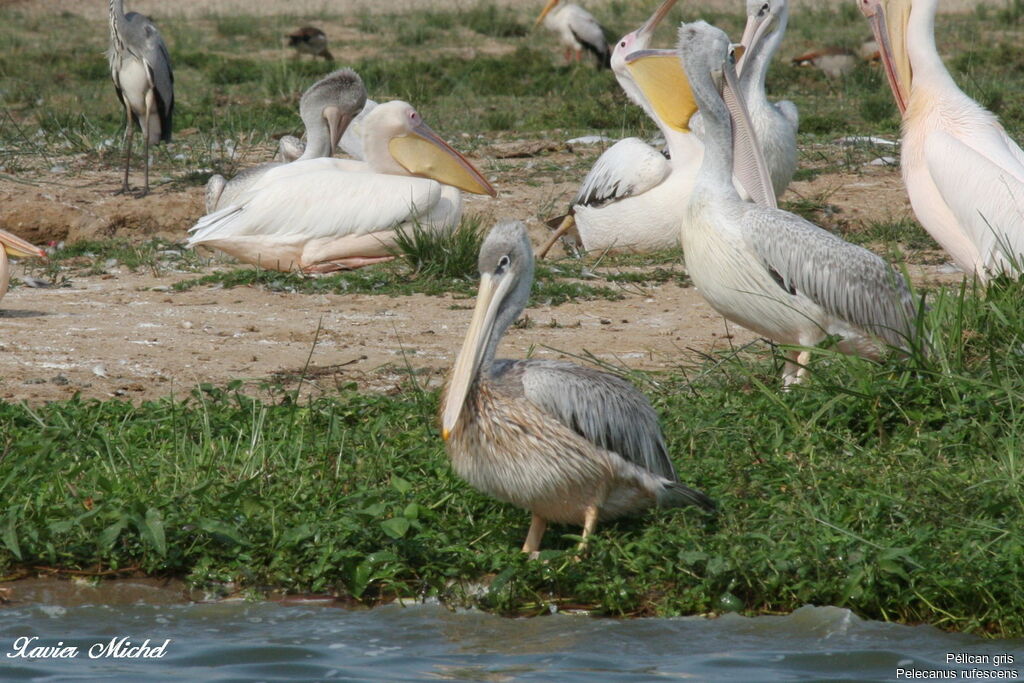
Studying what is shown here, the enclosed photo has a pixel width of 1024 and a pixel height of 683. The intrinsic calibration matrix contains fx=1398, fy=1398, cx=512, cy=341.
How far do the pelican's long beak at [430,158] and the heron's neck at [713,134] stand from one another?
9.52ft

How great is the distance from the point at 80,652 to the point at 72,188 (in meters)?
6.00

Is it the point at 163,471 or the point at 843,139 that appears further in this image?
the point at 843,139

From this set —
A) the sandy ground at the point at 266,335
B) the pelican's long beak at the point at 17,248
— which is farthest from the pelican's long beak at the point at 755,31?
the pelican's long beak at the point at 17,248

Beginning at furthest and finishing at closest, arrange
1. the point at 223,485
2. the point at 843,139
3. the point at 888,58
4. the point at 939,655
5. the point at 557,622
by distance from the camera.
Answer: the point at 843,139
the point at 888,58
the point at 223,485
the point at 557,622
the point at 939,655

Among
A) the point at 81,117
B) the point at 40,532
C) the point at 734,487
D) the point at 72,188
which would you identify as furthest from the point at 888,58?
the point at 81,117

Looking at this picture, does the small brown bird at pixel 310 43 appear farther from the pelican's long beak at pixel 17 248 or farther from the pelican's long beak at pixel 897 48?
the pelican's long beak at pixel 897 48

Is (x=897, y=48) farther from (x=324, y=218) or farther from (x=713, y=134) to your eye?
→ (x=324, y=218)

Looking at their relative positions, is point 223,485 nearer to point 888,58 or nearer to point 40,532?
point 40,532

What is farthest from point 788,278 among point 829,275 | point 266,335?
point 266,335

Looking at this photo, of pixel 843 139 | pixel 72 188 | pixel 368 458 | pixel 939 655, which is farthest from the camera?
pixel 843 139

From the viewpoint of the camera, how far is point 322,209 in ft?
24.0

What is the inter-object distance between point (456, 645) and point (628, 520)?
0.67 m

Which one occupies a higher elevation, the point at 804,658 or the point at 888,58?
the point at 888,58

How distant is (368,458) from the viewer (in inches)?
159
